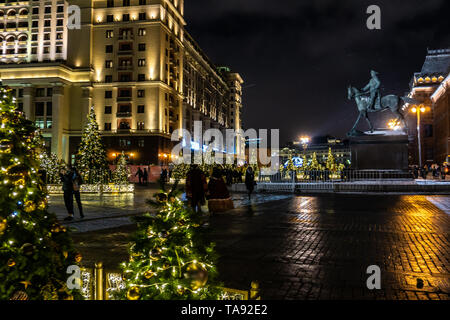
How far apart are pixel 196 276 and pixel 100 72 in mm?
63011

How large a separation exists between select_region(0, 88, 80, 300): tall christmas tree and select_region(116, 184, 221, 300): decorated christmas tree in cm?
70

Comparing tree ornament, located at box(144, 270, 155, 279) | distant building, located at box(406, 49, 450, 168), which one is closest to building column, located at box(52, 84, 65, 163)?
tree ornament, located at box(144, 270, 155, 279)

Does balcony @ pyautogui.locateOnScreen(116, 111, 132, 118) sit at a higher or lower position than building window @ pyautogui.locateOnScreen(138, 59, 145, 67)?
lower

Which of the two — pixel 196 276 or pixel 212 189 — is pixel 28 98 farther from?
pixel 196 276

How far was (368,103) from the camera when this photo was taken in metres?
26.2

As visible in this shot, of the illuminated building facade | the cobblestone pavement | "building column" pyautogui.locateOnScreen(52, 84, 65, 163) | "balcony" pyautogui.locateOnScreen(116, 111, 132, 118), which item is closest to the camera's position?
the cobblestone pavement

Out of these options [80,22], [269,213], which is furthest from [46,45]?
[269,213]

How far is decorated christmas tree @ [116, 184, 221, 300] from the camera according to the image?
2.63 metres

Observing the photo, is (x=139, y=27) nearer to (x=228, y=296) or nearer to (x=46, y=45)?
(x=46, y=45)

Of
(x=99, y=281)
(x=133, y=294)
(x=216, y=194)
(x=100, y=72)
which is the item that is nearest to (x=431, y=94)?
(x=100, y=72)

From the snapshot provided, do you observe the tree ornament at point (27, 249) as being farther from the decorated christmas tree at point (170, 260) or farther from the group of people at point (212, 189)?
the group of people at point (212, 189)

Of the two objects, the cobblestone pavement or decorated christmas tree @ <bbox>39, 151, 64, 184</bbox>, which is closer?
the cobblestone pavement

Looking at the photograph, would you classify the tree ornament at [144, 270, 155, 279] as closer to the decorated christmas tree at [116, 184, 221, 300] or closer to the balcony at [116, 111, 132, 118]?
the decorated christmas tree at [116, 184, 221, 300]
